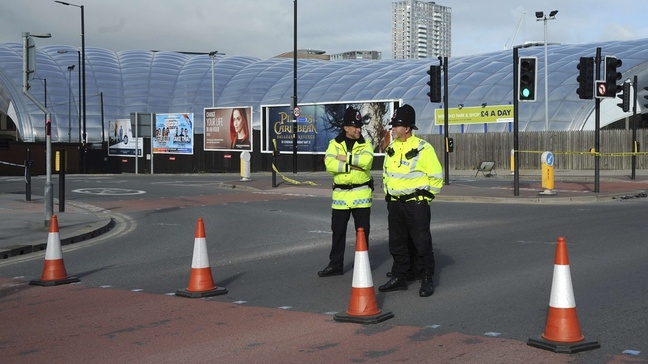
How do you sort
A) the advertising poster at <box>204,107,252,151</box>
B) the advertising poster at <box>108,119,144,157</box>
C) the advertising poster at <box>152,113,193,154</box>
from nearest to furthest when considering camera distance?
the advertising poster at <box>204,107,252,151</box> → the advertising poster at <box>152,113,193,154</box> → the advertising poster at <box>108,119,144,157</box>

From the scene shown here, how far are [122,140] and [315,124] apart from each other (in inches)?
551

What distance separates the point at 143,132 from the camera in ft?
160

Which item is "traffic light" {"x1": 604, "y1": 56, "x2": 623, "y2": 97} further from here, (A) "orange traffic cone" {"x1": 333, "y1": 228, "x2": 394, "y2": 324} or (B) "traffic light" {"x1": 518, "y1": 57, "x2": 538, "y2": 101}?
(A) "orange traffic cone" {"x1": 333, "y1": 228, "x2": 394, "y2": 324}

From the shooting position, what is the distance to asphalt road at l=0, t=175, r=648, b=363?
24.9ft

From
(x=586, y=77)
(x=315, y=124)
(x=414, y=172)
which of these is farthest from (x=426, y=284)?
(x=315, y=124)

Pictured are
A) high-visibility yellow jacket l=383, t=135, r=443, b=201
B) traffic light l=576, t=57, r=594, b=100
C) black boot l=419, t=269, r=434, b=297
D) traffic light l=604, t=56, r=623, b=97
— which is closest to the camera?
black boot l=419, t=269, r=434, b=297

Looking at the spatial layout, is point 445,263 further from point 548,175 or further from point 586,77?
point 586,77

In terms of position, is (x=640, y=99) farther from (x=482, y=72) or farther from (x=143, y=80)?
(x=143, y=80)

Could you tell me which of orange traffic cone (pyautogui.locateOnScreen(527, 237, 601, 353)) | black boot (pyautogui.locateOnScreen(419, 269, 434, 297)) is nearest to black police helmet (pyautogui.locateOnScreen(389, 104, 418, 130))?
black boot (pyautogui.locateOnScreen(419, 269, 434, 297))

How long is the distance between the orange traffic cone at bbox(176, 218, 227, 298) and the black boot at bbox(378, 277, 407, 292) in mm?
1711

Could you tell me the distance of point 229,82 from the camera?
259 ft

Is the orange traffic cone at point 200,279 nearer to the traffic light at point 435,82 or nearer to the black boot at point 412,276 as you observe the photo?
the black boot at point 412,276

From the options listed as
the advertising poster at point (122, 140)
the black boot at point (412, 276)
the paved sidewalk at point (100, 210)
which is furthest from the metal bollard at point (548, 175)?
the advertising poster at point (122, 140)

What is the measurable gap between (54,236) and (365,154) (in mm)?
3947
